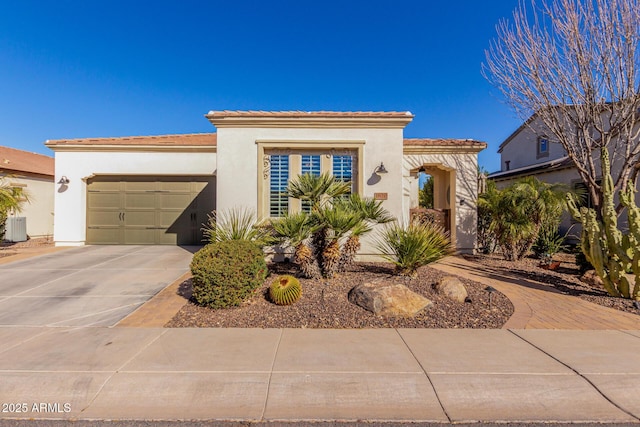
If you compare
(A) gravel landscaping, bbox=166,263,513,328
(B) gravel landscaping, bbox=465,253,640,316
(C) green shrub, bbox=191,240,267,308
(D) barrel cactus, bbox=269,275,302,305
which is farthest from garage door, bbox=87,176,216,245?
(B) gravel landscaping, bbox=465,253,640,316

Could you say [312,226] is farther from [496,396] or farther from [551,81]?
[551,81]

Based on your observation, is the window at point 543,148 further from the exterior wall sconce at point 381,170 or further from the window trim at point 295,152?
the window trim at point 295,152

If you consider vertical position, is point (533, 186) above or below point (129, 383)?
above

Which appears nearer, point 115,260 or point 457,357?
point 457,357

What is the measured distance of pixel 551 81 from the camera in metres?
8.25

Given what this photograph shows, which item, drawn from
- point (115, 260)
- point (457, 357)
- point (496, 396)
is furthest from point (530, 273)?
point (115, 260)

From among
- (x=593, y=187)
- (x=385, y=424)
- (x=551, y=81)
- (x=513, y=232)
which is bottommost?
(x=385, y=424)

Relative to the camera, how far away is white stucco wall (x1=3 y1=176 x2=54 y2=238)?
13758mm

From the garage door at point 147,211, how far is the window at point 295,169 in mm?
3882

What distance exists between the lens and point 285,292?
551 centimetres

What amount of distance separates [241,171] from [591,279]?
9247 millimetres

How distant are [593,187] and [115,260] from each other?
13.2m

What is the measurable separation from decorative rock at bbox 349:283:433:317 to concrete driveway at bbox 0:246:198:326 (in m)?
4.07

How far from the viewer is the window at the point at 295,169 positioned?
30.3 ft
